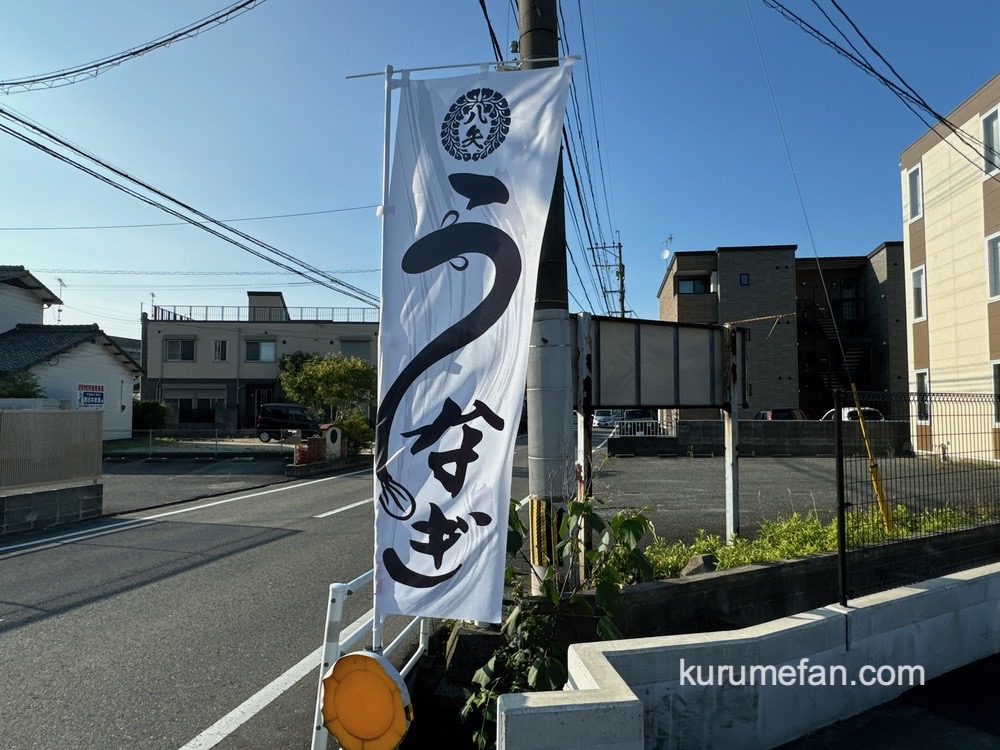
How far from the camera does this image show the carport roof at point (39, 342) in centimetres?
2541

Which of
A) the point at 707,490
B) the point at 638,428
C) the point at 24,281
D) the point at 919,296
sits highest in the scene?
the point at 24,281

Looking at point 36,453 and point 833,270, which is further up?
point 833,270

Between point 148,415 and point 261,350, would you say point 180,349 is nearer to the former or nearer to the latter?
point 261,350

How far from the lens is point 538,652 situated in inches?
131

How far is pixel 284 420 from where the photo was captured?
3145cm

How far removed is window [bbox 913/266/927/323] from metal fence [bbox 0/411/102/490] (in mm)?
20477

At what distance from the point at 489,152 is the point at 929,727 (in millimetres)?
3835

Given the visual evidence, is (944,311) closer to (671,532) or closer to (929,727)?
(671,532)

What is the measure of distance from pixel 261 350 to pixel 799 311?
30027 mm

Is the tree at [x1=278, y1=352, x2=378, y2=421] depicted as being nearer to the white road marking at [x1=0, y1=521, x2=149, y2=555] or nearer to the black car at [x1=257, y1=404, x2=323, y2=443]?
the black car at [x1=257, y1=404, x2=323, y2=443]

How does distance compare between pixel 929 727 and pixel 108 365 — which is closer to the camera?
pixel 929 727

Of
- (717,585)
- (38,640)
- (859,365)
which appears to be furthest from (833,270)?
(38,640)

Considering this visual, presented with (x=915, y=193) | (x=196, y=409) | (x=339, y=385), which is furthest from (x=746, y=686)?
(x=196, y=409)

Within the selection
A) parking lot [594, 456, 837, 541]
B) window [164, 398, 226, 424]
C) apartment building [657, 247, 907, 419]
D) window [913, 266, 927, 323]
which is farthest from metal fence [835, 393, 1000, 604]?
window [164, 398, 226, 424]
